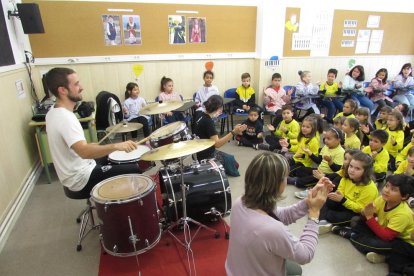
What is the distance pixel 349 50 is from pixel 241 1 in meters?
2.63

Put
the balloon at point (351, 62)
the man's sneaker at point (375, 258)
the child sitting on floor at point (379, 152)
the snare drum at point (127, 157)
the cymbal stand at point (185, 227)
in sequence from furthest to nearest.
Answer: the balloon at point (351, 62) → the child sitting on floor at point (379, 152) → the snare drum at point (127, 157) → the cymbal stand at point (185, 227) → the man's sneaker at point (375, 258)

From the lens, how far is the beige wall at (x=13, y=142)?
2.76m

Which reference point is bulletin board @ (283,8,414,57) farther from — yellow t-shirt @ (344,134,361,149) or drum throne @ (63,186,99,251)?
drum throne @ (63,186,99,251)

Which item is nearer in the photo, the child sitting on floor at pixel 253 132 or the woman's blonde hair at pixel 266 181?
the woman's blonde hair at pixel 266 181

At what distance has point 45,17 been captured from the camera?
4109 mm

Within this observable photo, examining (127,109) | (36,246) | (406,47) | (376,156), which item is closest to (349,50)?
(406,47)

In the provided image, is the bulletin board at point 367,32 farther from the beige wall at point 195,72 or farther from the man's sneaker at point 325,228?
the man's sneaker at point 325,228

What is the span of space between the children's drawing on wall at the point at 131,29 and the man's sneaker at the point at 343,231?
391 cm

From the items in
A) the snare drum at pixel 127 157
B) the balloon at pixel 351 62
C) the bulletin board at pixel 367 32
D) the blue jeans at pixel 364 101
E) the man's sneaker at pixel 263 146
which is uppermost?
the bulletin board at pixel 367 32

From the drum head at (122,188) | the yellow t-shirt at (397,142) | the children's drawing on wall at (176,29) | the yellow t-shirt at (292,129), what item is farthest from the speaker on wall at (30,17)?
the yellow t-shirt at (397,142)

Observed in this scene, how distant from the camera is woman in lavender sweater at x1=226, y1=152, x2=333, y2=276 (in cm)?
117

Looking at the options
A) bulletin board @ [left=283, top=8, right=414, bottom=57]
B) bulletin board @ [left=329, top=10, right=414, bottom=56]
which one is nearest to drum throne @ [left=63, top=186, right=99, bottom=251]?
bulletin board @ [left=283, top=8, right=414, bottom=57]

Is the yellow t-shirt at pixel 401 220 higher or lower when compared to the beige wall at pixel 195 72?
lower

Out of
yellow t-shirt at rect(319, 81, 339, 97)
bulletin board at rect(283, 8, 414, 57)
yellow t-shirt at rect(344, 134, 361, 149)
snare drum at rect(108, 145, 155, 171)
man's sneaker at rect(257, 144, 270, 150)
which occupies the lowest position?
man's sneaker at rect(257, 144, 270, 150)
